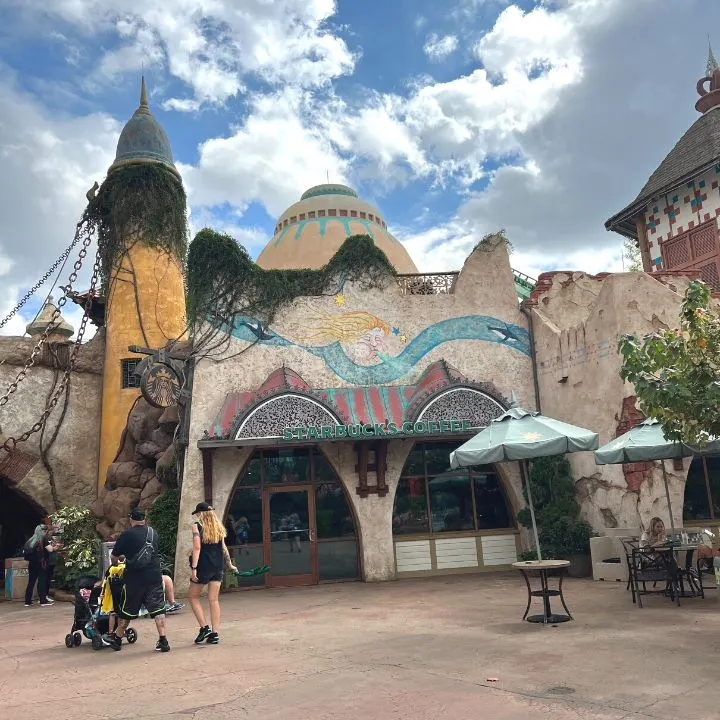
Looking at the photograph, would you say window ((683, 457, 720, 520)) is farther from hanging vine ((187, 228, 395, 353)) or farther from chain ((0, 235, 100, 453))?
chain ((0, 235, 100, 453))

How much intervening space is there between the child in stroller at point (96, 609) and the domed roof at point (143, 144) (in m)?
12.9

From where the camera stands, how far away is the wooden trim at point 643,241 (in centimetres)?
1900

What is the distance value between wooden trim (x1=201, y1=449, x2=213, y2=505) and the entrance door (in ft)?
3.58

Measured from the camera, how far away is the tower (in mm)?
17078

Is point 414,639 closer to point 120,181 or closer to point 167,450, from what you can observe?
point 167,450

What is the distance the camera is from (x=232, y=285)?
13906 millimetres

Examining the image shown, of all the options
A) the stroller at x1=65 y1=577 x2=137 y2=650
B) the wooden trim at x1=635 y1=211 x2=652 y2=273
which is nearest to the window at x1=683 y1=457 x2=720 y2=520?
the wooden trim at x1=635 y1=211 x2=652 y2=273

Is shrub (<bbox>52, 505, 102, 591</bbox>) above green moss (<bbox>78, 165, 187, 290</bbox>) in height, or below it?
below

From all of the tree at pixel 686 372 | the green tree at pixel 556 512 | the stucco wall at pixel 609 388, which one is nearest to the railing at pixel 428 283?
the stucco wall at pixel 609 388

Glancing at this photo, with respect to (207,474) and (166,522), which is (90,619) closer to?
(166,522)

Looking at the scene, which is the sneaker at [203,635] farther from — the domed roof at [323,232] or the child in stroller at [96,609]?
the domed roof at [323,232]

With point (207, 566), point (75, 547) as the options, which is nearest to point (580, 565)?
point (207, 566)

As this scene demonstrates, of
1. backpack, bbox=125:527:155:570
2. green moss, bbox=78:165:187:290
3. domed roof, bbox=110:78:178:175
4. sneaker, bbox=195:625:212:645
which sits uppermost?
domed roof, bbox=110:78:178:175

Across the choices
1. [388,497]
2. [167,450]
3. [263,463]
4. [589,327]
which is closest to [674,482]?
[589,327]
